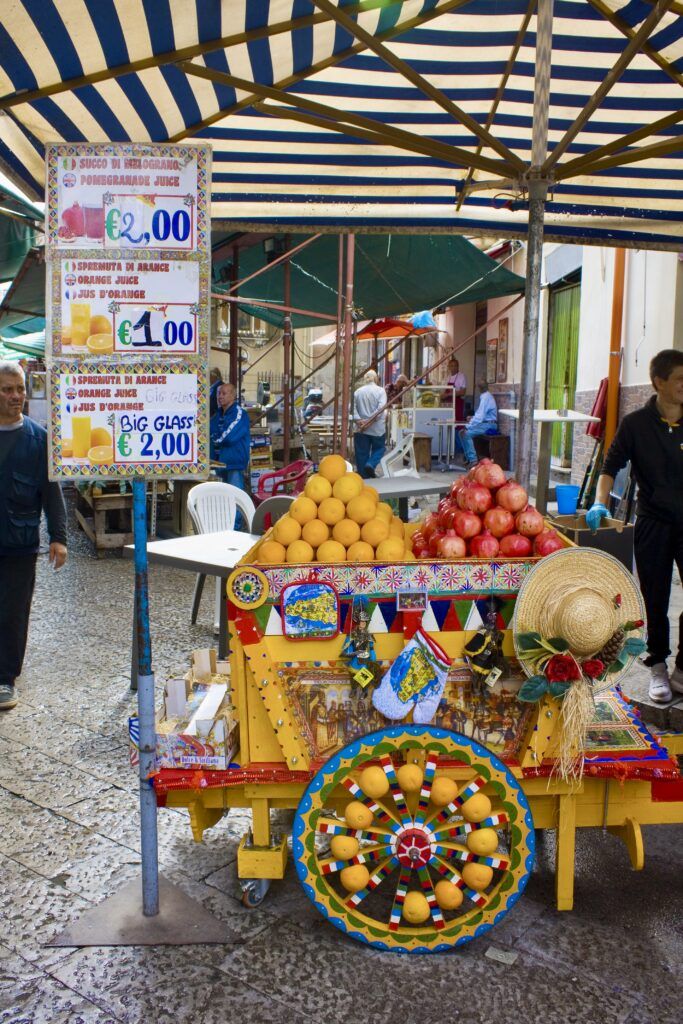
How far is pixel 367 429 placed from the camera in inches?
508

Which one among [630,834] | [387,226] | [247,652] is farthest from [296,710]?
[387,226]

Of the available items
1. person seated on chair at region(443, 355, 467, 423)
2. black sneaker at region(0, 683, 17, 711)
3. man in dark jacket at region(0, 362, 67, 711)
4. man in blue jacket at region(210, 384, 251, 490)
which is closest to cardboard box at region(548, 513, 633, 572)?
man in dark jacket at region(0, 362, 67, 711)

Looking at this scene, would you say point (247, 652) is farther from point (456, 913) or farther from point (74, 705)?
point (74, 705)

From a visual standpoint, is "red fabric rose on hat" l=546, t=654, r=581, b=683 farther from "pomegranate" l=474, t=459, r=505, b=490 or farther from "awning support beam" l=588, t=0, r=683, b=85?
"awning support beam" l=588, t=0, r=683, b=85

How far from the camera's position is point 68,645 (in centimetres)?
590

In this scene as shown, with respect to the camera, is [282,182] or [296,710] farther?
[282,182]

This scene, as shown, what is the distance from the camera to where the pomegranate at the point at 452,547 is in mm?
2965

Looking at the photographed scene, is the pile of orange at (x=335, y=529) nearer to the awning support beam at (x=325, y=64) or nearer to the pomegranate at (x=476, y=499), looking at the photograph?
the pomegranate at (x=476, y=499)

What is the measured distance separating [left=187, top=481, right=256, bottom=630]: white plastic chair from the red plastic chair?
357 centimetres

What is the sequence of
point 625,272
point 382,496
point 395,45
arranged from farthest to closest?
point 625,272 → point 382,496 → point 395,45

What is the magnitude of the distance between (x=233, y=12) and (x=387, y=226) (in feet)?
9.04

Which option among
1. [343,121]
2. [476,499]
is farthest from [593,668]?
[343,121]

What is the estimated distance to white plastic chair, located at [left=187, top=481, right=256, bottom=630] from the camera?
6242 mm

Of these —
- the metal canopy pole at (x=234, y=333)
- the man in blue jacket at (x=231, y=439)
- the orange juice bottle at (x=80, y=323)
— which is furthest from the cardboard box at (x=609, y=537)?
the metal canopy pole at (x=234, y=333)
